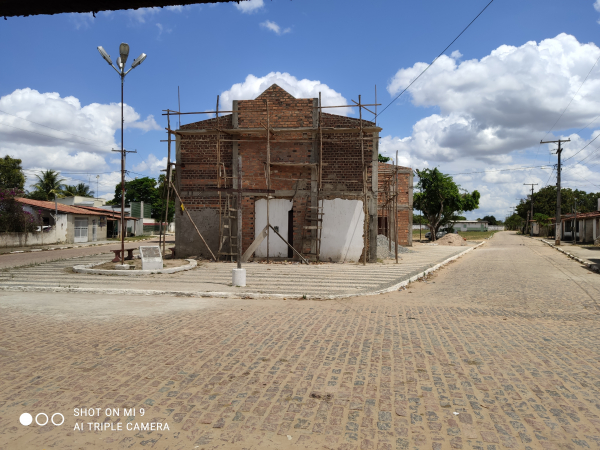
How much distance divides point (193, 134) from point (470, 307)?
1343cm

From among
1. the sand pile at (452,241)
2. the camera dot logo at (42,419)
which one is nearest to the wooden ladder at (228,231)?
the camera dot logo at (42,419)

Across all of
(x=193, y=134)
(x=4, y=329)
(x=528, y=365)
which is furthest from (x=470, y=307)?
(x=193, y=134)

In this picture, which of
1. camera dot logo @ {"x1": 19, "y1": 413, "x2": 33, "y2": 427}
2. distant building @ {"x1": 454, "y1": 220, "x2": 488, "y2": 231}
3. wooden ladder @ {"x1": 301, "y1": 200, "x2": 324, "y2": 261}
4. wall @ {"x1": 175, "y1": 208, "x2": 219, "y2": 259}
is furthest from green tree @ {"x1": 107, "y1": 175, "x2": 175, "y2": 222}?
distant building @ {"x1": 454, "y1": 220, "x2": 488, "y2": 231}

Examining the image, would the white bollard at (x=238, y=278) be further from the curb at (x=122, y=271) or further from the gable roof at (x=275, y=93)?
the gable roof at (x=275, y=93)

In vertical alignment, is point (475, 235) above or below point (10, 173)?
below

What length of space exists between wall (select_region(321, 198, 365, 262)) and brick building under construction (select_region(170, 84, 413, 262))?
0.13ft

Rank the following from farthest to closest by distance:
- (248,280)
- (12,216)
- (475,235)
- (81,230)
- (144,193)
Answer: (475,235) < (144,193) < (81,230) < (12,216) < (248,280)

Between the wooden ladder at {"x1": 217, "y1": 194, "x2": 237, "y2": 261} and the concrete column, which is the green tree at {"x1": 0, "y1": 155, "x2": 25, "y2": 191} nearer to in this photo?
the wooden ladder at {"x1": 217, "y1": 194, "x2": 237, "y2": 261}

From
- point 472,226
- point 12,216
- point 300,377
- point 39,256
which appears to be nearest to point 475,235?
point 472,226

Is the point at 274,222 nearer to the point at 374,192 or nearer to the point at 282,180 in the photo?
the point at 282,180

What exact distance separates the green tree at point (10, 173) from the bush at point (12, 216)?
37.2 feet

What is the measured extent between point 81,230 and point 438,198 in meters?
35.3

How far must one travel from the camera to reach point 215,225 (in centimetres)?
1733

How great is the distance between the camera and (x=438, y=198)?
4441 centimetres
